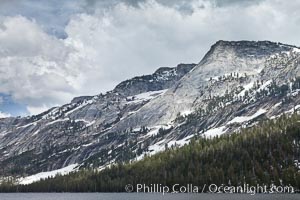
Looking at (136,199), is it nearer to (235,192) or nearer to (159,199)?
(159,199)

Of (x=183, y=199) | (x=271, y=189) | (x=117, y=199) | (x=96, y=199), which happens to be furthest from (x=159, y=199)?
(x=271, y=189)

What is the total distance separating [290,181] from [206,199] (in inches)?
2104

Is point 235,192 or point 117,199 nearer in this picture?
point 117,199

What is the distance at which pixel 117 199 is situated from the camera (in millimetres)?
185875

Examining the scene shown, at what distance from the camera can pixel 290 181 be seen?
196 metres

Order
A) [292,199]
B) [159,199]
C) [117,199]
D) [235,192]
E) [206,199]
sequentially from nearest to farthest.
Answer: [292,199], [206,199], [159,199], [117,199], [235,192]

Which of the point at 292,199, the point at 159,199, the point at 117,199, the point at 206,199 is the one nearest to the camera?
the point at 292,199

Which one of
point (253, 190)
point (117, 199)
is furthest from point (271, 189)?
point (117, 199)

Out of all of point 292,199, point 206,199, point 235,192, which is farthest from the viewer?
point 235,192

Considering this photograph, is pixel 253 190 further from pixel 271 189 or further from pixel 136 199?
pixel 136 199

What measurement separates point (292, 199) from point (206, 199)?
2927 cm

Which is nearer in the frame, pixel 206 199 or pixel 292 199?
pixel 292 199

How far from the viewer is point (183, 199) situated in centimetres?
16288

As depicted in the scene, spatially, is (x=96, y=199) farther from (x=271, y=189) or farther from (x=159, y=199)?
(x=271, y=189)
